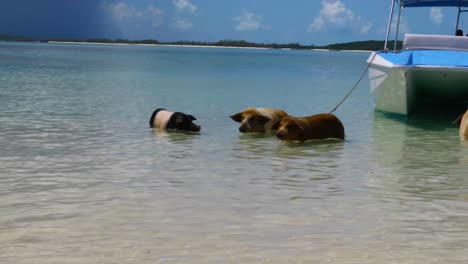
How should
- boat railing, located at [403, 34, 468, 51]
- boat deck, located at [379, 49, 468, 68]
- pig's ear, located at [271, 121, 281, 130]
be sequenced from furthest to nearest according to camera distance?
boat railing, located at [403, 34, 468, 51]
boat deck, located at [379, 49, 468, 68]
pig's ear, located at [271, 121, 281, 130]

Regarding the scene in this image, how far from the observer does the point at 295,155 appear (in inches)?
385

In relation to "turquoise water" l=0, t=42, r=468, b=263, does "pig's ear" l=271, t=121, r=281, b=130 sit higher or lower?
higher

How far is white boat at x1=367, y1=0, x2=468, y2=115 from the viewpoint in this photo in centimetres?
1394

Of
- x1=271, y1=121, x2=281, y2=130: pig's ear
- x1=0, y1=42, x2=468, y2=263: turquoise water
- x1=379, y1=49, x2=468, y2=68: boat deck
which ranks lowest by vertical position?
x1=0, y1=42, x2=468, y2=263: turquoise water

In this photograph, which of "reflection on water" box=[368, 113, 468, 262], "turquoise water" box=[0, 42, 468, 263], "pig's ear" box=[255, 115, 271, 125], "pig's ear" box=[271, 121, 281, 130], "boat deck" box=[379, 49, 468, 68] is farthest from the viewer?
"boat deck" box=[379, 49, 468, 68]

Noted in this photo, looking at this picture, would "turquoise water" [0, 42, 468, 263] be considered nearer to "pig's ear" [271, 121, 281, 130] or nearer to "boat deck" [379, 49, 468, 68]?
"pig's ear" [271, 121, 281, 130]

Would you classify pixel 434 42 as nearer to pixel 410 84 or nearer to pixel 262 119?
pixel 410 84

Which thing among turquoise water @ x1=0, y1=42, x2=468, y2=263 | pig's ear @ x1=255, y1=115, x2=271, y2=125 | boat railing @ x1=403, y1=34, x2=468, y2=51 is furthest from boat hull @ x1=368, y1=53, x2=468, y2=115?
pig's ear @ x1=255, y1=115, x2=271, y2=125

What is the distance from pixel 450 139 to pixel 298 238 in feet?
25.0

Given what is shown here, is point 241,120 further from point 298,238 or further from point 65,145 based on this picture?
point 298,238

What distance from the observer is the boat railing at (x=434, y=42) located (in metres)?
15.9

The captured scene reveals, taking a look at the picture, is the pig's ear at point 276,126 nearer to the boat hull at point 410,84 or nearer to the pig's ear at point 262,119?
the pig's ear at point 262,119

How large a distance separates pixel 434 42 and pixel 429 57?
163cm

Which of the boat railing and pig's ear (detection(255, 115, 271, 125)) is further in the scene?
the boat railing
